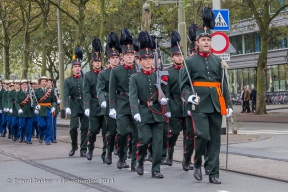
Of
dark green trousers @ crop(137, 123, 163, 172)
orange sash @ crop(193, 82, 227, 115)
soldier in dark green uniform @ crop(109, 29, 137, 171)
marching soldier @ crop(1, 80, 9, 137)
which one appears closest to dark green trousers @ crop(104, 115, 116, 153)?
soldier in dark green uniform @ crop(109, 29, 137, 171)

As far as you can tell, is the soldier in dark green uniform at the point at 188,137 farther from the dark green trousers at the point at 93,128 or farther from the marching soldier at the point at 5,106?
the marching soldier at the point at 5,106

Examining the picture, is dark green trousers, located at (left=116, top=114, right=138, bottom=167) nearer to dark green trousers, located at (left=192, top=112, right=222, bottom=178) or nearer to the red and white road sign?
dark green trousers, located at (left=192, top=112, right=222, bottom=178)

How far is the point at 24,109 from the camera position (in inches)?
801

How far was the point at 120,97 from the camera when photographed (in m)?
11.6

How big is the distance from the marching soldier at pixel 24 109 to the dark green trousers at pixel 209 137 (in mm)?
11153

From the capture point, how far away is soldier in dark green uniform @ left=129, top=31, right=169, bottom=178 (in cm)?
1026

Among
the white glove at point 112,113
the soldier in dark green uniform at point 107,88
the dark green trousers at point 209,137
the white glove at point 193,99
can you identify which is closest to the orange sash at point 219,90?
the dark green trousers at point 209,137

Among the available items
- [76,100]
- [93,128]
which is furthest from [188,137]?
A: [76,100]

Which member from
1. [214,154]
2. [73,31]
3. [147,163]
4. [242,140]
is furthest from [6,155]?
[73,31]

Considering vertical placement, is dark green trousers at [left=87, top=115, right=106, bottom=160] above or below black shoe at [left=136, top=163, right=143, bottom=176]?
above

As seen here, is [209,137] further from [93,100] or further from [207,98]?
[93,100]

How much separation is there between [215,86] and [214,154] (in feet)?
3.29

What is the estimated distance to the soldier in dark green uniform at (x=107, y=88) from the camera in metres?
12.2

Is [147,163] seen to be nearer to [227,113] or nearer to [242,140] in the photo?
[227,113]
